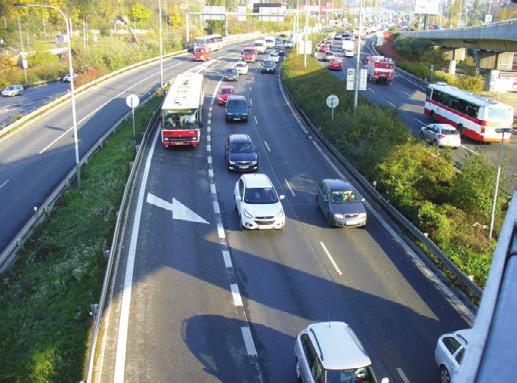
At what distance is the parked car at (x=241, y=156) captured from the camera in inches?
1122

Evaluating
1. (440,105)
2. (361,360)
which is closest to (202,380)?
(361,360)

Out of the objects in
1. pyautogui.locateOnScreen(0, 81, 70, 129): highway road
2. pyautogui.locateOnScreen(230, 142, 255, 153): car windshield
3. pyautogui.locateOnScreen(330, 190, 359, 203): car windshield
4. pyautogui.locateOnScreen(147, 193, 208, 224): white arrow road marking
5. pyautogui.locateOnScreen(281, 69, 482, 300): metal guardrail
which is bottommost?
pyautogui.locateOnScreen(0, 81, 70, 129): highway road

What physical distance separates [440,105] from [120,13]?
90449mm

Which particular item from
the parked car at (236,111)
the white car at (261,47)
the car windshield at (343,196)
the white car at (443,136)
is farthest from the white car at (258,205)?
the white car at (261,47)

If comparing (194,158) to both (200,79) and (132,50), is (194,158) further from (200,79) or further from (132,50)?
(132,50)

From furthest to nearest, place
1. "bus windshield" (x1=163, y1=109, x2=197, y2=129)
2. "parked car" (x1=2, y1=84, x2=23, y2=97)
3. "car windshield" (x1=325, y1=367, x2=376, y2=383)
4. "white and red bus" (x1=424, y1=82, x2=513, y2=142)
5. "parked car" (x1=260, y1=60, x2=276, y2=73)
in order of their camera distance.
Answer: "parked car" (x1=2, y1=84, x2=23, y2=97) < "parked car" (x1=260, y1=60, x2=276, y2=73) < "white and red bus" (x1=424, y1=82, x2=513, y2=142) < "bus windshield" (x1=163, y1=109, x2=197, y2=129) < "car windshield" (x1=325, y1=367, x2=376, y2=383)

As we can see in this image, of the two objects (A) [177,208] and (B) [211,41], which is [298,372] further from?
(B) [211,41]

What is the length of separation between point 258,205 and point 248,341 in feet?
25.6

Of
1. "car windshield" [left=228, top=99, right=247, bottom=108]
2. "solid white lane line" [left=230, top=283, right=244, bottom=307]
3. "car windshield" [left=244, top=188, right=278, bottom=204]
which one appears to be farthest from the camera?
"car windshield" [left=228, top=99, right=247, bottom=108]

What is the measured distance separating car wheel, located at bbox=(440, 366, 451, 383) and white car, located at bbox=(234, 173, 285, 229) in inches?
371

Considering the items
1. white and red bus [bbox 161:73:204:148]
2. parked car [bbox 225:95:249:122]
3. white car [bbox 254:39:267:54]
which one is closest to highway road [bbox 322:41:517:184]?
parked car [bbox 225:95:249:122]

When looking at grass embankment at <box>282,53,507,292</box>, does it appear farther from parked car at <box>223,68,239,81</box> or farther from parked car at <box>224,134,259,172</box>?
parked car at <box>223,68,239,81</box>

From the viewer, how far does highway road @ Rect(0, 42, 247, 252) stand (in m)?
29.6

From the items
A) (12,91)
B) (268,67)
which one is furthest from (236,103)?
(12,91)
